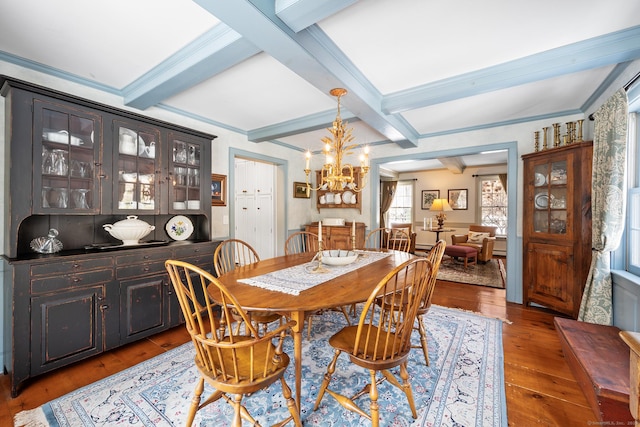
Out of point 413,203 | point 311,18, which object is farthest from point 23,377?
point 413,203

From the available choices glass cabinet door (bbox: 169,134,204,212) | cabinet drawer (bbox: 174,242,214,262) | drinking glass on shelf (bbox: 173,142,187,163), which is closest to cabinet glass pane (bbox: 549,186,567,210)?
cabinet drawer (bbox: 174,242,214,262)

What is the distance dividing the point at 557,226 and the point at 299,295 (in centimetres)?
332

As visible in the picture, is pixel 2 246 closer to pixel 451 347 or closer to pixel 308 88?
Result: pixel 308 88

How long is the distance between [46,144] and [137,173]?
2.21 ft

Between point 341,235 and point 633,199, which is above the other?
point 633,199

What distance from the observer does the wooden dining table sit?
1458 millimetres

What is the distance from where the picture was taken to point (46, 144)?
7.18ft

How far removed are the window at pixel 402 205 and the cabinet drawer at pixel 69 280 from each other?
764 cm

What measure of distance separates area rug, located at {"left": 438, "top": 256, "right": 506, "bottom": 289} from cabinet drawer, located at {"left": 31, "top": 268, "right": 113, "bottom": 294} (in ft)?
15.6

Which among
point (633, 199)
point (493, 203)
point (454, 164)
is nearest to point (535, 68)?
point (633, 199)

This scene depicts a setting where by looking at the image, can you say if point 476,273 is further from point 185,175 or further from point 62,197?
point 62,197

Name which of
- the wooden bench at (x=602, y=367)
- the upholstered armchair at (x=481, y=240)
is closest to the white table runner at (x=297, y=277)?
the wooden bench at (x=602, y=367)

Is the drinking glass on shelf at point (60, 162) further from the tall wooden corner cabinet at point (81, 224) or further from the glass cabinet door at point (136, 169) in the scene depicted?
the glass cabinet door at point (136, 169)

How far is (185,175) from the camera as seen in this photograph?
316 centimetres
